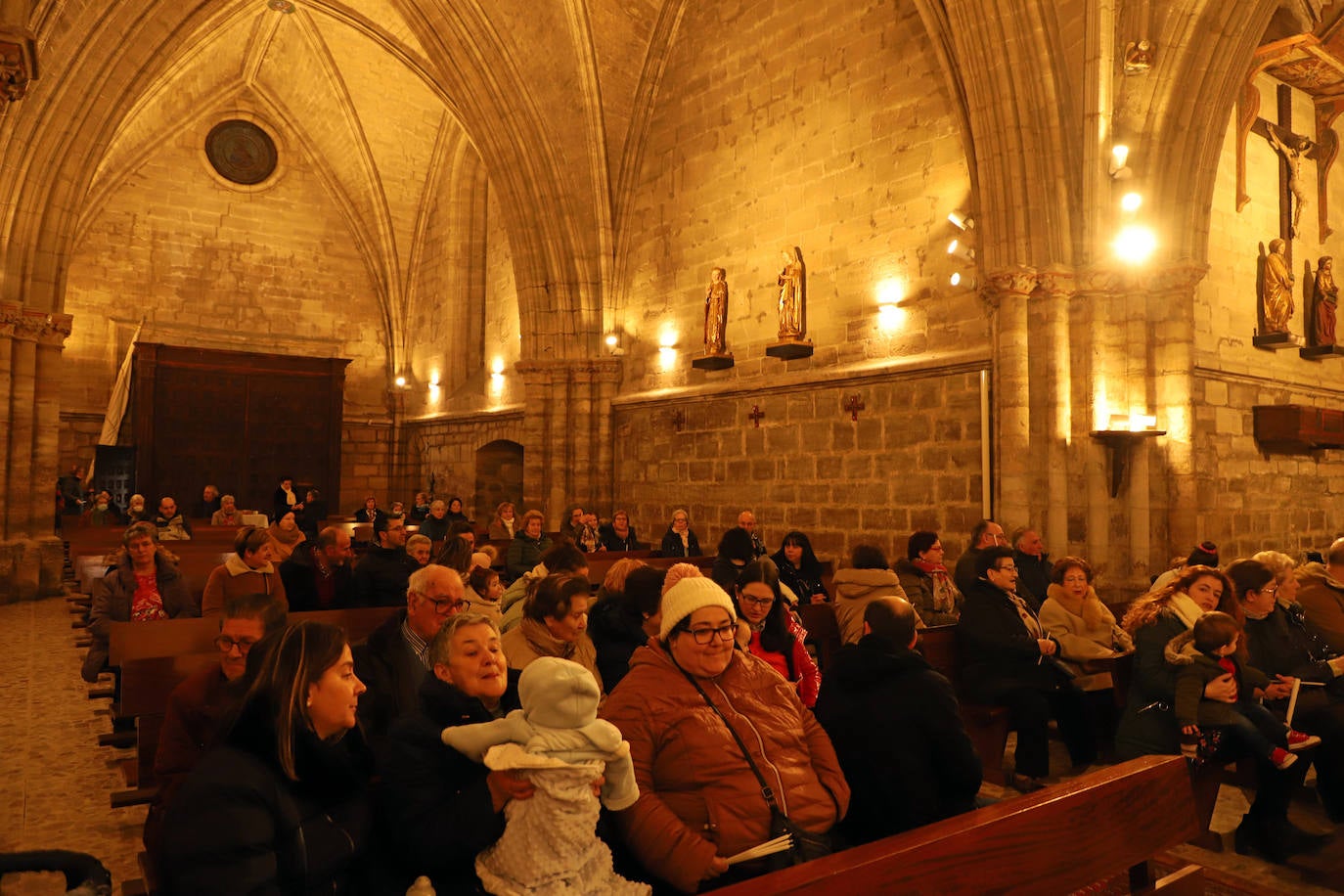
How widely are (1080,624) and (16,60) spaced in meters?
6.11

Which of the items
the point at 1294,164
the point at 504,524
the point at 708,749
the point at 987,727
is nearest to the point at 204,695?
the point at 708,749

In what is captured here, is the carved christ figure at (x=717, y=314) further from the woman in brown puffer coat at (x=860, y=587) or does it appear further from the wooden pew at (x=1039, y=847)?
the wooden pew at (x=1039, y=847)

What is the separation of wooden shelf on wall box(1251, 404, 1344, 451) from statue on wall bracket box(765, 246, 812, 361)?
4806mm

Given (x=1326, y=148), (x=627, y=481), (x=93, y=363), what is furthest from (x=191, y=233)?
(x=1326, y=148)

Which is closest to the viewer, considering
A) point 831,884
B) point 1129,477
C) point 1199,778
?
point 831,884

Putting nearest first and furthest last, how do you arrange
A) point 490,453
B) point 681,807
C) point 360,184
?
1. point 681,807
2. point 490,453
3. point 360,184

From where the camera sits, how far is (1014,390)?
348 inches

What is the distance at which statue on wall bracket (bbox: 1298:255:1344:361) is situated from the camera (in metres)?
10.4

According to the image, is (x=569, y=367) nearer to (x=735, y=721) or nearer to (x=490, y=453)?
(x=490, y=453)

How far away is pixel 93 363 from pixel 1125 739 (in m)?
19.3

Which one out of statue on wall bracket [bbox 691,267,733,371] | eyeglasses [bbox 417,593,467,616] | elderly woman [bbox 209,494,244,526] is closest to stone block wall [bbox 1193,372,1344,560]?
statue on wall bracket [bbox 691,267,733,371]

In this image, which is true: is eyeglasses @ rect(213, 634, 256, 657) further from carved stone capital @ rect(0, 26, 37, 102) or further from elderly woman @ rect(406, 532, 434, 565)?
carved stone capital @ rect(0, 26, 37, 102)

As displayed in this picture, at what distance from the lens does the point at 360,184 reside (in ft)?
65.0

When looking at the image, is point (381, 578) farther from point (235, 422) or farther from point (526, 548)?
point (235, 422)
